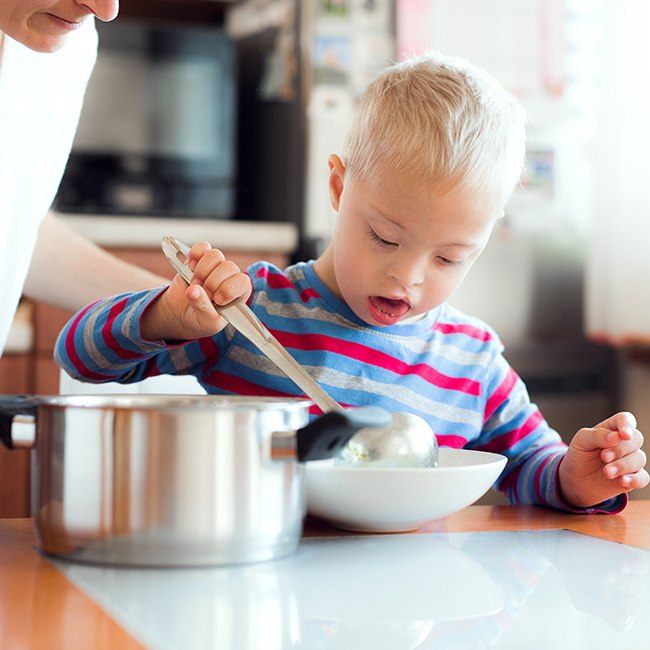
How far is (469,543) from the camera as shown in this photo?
735 mm

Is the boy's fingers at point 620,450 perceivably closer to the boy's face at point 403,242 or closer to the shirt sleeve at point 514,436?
the shirt sleeve at point 514,436

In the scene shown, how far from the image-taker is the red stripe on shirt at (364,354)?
1.05m

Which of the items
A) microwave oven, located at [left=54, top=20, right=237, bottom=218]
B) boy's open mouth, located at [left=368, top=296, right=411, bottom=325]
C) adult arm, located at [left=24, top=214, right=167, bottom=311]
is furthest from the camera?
microwave oven, located at [left=54, top=20, right=237, bottom=218]

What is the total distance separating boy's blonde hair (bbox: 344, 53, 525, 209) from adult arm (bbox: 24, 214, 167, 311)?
0.36m

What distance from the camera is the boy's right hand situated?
783 millimetres

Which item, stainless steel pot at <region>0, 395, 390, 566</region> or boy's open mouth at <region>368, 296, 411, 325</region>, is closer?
stainless steel pot at <region>0, 395, 390, 566</region>

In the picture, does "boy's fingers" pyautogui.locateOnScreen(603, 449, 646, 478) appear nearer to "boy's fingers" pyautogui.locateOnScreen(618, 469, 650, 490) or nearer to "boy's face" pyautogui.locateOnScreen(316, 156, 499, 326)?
"boy's fingers" pyautogui.locateOnScreen(618, 469, 650, 490)

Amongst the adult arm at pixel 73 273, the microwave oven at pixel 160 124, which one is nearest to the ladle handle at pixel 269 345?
the adult arm at pixel 73 273

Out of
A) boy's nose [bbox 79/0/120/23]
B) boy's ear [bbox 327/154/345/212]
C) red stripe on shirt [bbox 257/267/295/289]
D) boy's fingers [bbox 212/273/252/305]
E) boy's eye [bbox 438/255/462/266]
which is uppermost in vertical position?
boy's nose [bbox 79/0/120/23]

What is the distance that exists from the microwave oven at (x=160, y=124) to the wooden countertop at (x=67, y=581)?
1687 mm

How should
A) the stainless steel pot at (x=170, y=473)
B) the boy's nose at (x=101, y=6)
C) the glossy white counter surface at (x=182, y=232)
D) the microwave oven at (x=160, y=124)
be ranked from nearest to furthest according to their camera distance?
the stainless steel pot at (x=170, y=473) < the boy's nose at (x=101, y=6) < the glossy white counter surface at (x=182, y=232) < the microwave oven at (x=160, y=124)

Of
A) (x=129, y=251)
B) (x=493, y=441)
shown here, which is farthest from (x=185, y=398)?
(x=129, y=251)

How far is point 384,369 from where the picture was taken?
41.5 inches

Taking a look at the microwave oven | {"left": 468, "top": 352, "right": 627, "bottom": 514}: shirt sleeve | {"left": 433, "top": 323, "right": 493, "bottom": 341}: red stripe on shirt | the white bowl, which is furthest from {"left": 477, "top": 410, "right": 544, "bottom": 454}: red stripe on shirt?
the microwave oven
